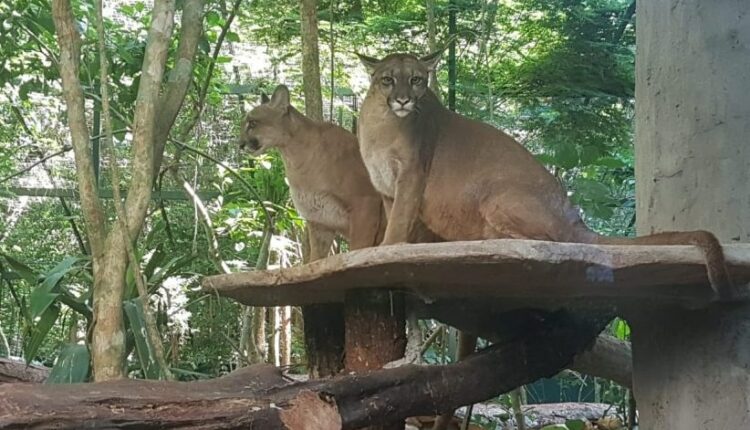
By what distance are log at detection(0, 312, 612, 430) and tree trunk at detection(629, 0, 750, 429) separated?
449 millimetres

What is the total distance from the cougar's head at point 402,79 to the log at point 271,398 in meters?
0.88

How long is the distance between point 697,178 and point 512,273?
36.5 inches

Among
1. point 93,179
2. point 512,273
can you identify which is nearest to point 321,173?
point 93,179

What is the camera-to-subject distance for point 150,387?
A: 1.89 m

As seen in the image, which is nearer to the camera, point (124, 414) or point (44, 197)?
point (124, 414)

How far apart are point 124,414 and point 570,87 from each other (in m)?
3.18

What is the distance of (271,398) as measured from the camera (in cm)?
200

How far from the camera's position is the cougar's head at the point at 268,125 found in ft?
12.0

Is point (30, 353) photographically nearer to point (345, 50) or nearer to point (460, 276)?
point (460, 276)

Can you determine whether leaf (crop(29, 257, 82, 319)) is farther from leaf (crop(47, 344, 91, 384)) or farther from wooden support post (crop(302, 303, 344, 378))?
wooden support post (crop(302, 303, 344, 378))

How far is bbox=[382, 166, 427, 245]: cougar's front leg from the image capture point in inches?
111

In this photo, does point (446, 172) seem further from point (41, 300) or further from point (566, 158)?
point (41, 300)

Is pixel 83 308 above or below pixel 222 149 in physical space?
below

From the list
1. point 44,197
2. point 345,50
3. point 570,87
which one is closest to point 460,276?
point 570,87
